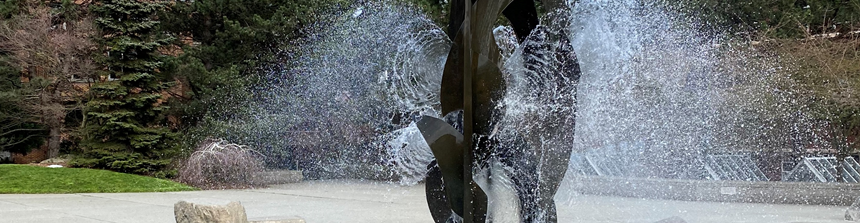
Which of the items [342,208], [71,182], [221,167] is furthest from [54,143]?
[342,208]

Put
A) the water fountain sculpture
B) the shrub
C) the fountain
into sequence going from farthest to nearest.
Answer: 1. the shrub
2. the fountain
3. the water fountain sculpture

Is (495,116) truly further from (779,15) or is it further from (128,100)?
(128,100)

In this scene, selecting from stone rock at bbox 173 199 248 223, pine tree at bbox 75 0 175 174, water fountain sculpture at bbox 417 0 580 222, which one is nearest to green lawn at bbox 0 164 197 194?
pine tree at bbox 75 0 175 174

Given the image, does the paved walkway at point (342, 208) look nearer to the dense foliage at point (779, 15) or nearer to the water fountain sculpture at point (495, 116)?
the water fountain sculpture at point (495, 116)

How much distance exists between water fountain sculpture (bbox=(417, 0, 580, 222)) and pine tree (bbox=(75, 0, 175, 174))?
13.1 m

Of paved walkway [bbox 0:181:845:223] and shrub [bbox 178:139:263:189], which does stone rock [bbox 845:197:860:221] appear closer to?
paved walkway [bbox 0:181:845:223]

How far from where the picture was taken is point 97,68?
60.7ft

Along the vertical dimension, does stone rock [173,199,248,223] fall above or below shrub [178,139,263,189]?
above

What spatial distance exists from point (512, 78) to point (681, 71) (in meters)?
9.32

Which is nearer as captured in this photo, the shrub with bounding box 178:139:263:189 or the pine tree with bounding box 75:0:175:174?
the shrub with bounding box 178:139:263:189

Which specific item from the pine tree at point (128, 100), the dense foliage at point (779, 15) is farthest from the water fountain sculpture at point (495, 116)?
the pine tree at point (128, 100)

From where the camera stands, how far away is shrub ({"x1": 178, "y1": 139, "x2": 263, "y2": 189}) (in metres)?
14.8

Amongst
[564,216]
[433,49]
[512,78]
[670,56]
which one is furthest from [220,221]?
[670,56]

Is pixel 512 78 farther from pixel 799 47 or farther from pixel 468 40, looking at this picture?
pixel 799 47
